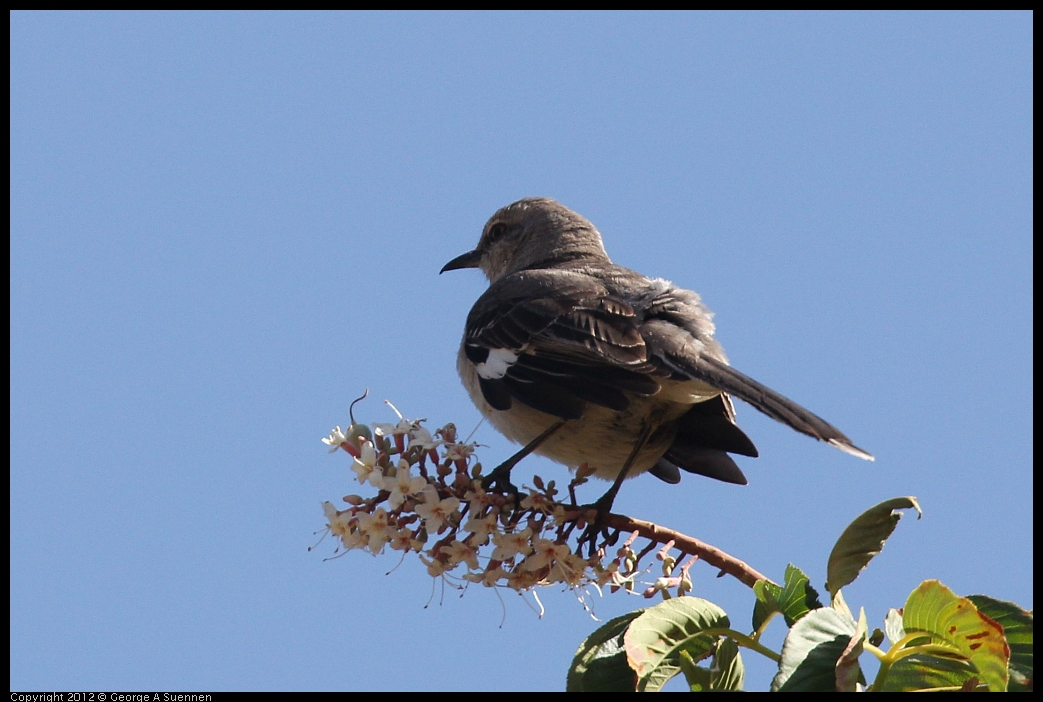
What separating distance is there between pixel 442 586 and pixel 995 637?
69.5 inches

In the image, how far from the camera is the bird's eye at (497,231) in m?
6.93

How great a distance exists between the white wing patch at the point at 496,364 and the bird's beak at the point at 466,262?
242cm

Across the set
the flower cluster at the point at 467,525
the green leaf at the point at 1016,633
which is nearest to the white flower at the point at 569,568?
the flower cluster at the point at 467,525

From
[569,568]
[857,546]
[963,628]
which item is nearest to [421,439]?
[569,568]

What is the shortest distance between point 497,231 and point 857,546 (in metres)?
4.62

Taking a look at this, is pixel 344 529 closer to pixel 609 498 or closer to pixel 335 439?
pixel 335 439

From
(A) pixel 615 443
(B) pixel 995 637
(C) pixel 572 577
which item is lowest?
(B) pixel 995 637

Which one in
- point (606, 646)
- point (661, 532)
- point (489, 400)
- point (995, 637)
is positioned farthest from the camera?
point (489, 400)

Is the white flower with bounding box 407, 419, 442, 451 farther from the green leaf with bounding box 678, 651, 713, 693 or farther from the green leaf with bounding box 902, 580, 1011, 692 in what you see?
the green leaf with bounding box 902, 580, 1011, 692

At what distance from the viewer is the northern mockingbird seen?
13.2 ft

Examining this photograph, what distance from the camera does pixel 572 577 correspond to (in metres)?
3.41

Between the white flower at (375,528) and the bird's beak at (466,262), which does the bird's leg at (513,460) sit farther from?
the bird's beak at (466,262)
